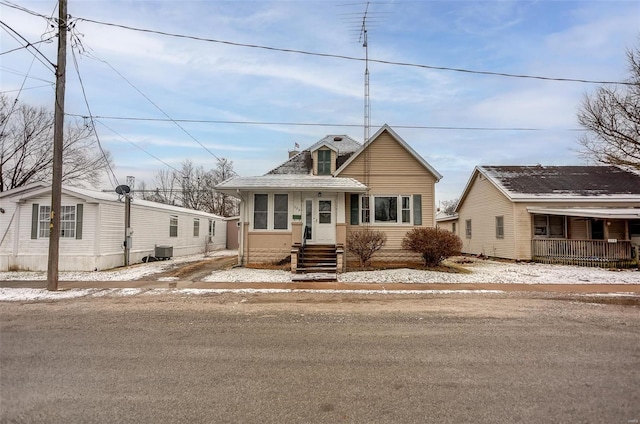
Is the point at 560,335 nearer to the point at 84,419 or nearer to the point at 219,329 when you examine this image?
the point at 219,329

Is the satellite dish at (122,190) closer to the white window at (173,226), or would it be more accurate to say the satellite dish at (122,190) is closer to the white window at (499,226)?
the white window at (173,226)

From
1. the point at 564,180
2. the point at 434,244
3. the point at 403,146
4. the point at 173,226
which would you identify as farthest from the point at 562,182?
the point at 173,226

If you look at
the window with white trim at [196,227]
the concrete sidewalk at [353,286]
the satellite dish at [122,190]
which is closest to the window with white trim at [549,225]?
the concrete sidewalk at [353,286]

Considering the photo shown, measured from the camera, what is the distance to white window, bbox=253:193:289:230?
1591 centimetres

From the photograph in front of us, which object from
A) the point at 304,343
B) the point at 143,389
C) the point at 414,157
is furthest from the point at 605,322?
the point at 414,157

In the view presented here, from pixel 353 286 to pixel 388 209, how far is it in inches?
263

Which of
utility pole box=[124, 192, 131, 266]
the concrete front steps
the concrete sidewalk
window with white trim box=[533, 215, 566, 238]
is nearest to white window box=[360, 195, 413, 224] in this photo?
the concrete front steps

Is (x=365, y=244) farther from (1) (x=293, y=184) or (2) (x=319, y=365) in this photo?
(2) (x=319, y=365)

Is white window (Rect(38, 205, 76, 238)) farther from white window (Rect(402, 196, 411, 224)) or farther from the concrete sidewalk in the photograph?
white window (Rect(402, 196, 411, 224))

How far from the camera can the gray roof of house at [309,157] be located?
60.0 feet

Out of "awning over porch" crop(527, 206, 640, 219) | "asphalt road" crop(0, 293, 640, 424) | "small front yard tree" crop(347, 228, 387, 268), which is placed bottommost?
"asphalt road" crop(0, 293, 640, 424)

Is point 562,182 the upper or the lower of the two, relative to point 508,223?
upper

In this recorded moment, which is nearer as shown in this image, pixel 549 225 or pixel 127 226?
pixel 127 226

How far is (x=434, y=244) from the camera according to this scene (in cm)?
1404
